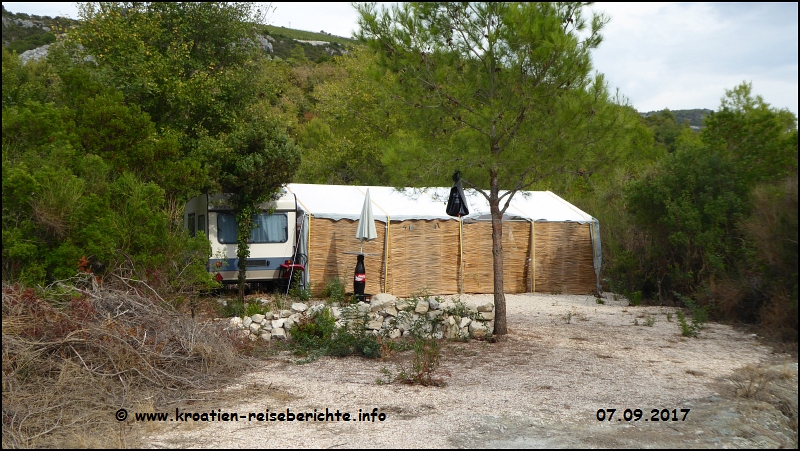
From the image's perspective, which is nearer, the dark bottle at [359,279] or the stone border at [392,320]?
the stone border at [392,320]

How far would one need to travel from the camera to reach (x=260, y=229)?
13.8m

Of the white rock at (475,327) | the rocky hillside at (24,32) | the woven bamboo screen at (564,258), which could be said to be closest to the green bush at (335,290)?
the white rock at (475,327)

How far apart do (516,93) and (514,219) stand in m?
7.47

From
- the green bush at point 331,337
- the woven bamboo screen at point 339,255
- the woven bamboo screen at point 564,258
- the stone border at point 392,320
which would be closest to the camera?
the green bush at point 331,337

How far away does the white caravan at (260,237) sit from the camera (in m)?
13.6

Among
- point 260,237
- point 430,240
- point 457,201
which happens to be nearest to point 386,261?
point 430,240

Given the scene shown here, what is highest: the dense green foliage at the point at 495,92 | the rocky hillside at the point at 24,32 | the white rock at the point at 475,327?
the rocky hillside at the point at 24,32

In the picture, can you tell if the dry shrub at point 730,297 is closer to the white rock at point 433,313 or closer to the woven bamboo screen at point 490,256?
the white rock at point 433,313

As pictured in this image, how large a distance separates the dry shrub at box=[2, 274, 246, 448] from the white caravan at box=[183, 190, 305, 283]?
634 cm

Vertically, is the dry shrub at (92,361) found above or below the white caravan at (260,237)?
below

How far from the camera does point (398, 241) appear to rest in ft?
48.3

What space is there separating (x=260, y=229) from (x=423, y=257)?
146 inches

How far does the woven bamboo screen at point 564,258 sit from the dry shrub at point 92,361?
10339 mm

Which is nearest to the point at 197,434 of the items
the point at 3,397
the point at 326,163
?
the point at 3,397
